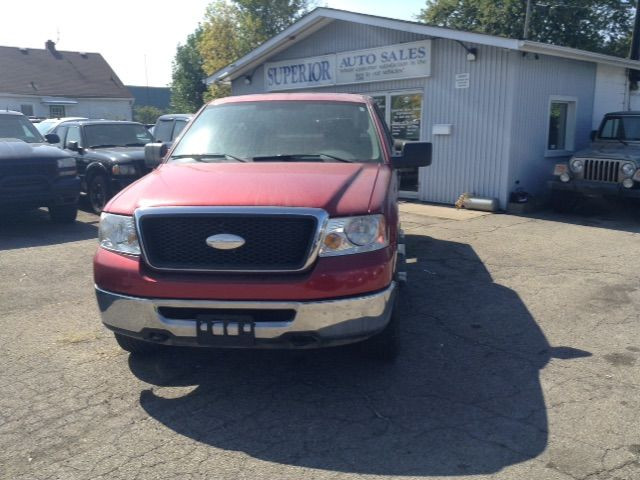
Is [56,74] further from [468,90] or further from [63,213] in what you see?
[468,90]

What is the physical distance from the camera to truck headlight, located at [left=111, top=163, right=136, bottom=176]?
10359 mm

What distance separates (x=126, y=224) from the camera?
3627 mm

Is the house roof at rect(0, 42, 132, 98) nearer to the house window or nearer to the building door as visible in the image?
the house window

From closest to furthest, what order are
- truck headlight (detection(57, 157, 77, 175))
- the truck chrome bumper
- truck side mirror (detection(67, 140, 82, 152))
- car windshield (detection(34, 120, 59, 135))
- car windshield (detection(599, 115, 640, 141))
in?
the truck chrome bumper → truck headlight (detection(57, 157, 77, 175)) → car windshield (detection(599, 115, 640, 141)) → truck side mirror (detection(67, 140, 82, 152)) → car windshield (detection(34, 120, 59, 135))

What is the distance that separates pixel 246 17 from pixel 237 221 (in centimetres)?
4141

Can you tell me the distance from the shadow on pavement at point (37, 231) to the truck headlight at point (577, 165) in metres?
8.32

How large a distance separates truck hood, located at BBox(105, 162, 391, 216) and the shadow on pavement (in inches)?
203

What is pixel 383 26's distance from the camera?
12.4m

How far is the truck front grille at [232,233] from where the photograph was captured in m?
3.43

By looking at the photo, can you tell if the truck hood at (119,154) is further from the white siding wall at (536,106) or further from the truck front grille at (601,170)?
the truck front grille at (601,170)

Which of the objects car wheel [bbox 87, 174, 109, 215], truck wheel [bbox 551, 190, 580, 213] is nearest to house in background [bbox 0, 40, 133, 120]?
car wheel [bbox 87, 174, 109, 215]

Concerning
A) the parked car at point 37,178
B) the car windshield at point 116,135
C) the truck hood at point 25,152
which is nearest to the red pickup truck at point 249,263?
the parked car at point 37,178

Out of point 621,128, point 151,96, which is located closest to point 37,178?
point 621,128

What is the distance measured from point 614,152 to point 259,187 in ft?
29.1
